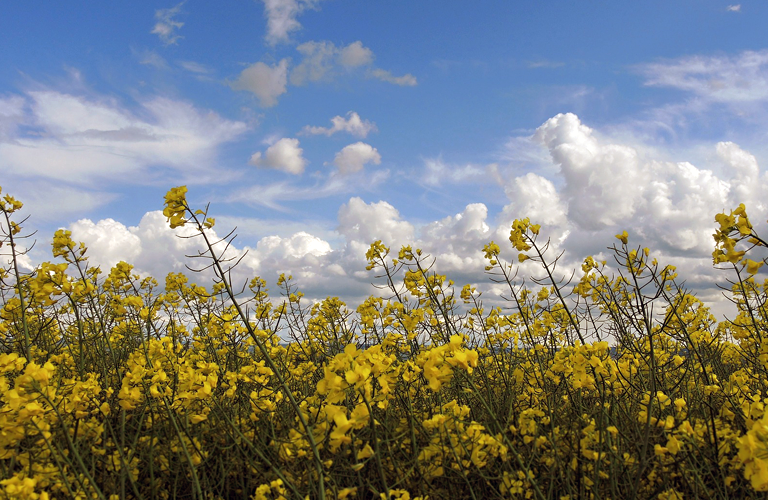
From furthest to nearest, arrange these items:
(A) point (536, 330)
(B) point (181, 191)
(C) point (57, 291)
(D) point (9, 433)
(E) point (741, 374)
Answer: (A) point (536, 330) < (E) point (741, 374) < (C) point (57, 291) < (B) point (181, 191) < (D) point (9, 433)

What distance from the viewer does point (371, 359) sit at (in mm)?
1912

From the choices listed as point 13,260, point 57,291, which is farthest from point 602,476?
point 13,260

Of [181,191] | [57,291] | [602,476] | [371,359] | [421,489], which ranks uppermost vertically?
[181,191]

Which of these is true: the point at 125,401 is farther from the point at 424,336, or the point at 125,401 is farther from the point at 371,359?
the point at 424,336

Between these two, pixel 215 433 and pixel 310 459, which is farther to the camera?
pixel 215 433

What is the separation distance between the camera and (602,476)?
2.74 meters

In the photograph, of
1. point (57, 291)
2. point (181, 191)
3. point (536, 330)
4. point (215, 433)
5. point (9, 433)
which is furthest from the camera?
point (536, 330)

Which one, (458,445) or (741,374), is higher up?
(458,445)

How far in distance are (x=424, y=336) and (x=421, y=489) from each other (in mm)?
2010

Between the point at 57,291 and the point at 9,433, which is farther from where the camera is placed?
the point at 57,291

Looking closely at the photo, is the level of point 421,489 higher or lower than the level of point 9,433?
lower

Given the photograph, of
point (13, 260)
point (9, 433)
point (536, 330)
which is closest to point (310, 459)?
point (9, 433)

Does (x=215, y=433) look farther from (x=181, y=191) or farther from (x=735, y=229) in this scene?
(x=735, y=229)

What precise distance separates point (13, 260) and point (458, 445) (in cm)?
391
